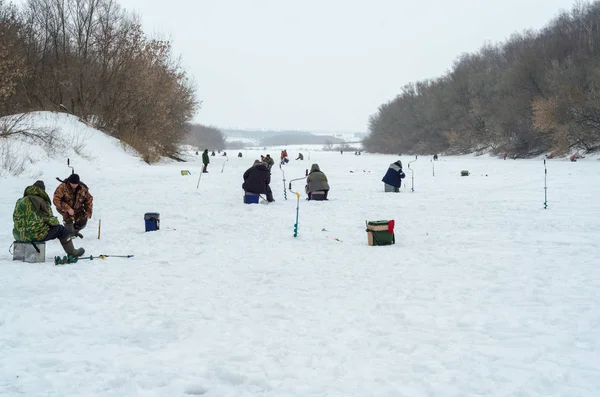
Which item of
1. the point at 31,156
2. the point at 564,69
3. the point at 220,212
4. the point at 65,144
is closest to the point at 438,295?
the point at 220,212

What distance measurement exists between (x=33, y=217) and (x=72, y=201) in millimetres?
2729

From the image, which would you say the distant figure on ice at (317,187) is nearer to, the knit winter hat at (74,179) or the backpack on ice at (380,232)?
the backpack on ice at (380,232)

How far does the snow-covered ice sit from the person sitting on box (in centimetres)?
53

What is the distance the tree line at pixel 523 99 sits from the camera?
1793 inches

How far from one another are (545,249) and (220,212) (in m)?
9.50

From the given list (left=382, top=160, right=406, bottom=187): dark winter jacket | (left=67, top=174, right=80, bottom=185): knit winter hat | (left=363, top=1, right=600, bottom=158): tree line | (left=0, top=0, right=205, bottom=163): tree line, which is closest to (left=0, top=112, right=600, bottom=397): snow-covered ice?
(left=67, top=174, right=80, bottom=185): knit winter hat

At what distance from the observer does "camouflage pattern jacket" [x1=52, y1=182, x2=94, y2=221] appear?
36.0 ft

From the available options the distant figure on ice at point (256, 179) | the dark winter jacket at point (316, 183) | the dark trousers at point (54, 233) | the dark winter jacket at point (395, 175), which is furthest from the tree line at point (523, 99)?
the dark trousers at point (54, 233)

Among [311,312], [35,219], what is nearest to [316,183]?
[35,219]

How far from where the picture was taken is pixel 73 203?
1131cm

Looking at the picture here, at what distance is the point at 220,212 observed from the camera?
52.3 ft

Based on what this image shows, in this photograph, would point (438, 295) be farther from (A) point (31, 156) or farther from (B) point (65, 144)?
(B) point (65, 144)

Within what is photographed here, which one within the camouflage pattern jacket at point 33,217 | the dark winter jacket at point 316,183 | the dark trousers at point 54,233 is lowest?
the dark trousers at point 54,233

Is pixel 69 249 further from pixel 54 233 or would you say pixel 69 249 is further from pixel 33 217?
pixel 33 217
